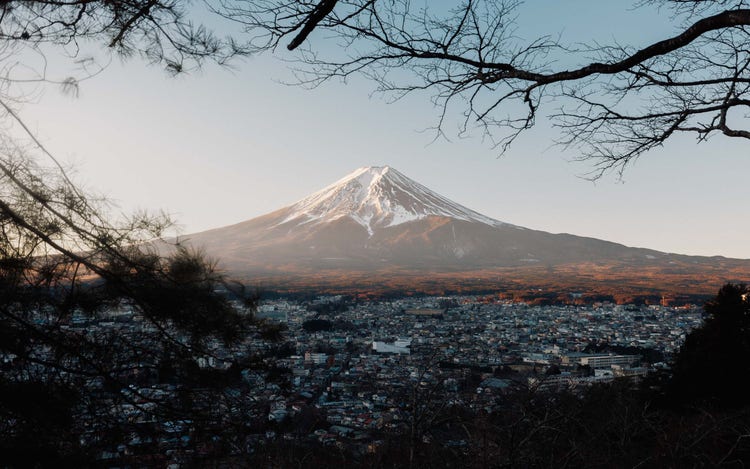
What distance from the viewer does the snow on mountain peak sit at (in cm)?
9931

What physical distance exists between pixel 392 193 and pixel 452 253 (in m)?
28.9

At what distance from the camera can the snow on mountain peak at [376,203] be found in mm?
99312

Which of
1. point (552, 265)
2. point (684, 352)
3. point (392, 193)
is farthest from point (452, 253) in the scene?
point (684, 352)

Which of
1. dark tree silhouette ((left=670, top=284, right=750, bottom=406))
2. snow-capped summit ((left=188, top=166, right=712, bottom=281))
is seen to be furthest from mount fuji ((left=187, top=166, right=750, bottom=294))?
dark tree silhouette ((left=670, top=284, right=750, bottom=406))

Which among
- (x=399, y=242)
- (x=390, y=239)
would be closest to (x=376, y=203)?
(x=390, y=239)

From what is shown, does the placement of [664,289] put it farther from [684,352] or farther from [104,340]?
[104,340]

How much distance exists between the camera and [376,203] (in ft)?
→ 344

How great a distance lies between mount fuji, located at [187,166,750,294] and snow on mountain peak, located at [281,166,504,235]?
0.22 m

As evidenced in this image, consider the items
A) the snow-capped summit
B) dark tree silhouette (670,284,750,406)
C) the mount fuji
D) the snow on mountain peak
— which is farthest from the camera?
the snow on mountain peak

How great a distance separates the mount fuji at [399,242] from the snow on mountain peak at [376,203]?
0.22 metres

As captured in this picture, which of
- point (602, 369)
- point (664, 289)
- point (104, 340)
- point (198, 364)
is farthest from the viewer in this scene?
point (664, 289)

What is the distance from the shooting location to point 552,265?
79.5 meters

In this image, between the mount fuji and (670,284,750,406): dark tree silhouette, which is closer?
(670,284,750,406): dark tree silhouette

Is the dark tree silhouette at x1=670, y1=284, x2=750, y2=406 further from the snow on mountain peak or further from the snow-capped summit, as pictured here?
the snow on mountain peak
